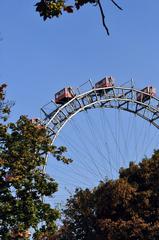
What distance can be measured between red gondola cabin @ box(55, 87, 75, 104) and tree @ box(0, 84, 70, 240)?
15.6 m

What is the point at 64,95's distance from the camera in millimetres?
40156

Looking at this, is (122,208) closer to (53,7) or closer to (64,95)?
(64,95)

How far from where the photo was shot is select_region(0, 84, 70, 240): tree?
2191cm

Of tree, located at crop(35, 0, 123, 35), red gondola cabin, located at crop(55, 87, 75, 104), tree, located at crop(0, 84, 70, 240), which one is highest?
red gondola cabin, located at crop(55, 87, 75, 104)

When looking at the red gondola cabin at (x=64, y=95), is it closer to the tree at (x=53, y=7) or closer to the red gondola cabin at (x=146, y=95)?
the red gondola cabin at (x=146, y=95)

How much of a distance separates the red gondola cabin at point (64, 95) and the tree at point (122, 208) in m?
6.95

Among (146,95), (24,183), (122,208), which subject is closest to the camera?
(24,183)

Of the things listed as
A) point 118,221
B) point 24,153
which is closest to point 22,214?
point 24,153

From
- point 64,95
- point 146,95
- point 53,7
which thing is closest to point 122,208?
point 64,95

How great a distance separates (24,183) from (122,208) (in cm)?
1379

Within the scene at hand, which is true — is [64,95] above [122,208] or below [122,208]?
above

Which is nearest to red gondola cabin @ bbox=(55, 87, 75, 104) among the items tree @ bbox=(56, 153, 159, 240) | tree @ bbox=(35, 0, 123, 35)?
tree @ bbox=(56, 153, 159, 240)

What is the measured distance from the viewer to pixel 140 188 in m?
35.8

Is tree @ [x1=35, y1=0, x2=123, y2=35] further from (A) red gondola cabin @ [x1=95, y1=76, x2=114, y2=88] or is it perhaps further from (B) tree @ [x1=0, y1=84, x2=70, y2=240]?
(A) red gondola cabin @ [x1=95, y1=76, x2=114, y2=88]
